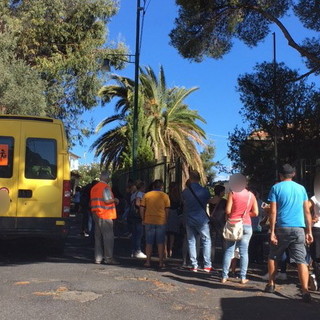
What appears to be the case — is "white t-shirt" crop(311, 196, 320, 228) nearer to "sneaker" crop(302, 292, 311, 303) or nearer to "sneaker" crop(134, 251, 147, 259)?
"sneaker" crop(302, 292, 311, 303)

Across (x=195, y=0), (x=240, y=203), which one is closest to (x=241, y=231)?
(x=240, y=203)

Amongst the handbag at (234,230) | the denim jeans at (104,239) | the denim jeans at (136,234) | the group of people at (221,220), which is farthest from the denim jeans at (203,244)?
the denim jeans at (136,234)

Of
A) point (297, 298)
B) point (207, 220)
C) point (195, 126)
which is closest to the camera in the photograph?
point (297, 298)

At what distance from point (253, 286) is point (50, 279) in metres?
3.06

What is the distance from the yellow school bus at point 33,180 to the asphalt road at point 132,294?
70 centimetres

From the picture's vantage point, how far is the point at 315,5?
11.3 m

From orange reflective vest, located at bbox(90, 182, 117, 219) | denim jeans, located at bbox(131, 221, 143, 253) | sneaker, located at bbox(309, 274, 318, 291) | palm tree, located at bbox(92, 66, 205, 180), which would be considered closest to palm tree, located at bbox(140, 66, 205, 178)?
palm tree, located at bbox(92, 66, 205, 180)

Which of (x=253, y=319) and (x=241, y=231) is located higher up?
(x=241, y=231)

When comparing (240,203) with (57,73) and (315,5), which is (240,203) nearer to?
(315,5)

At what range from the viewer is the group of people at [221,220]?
6.64 metres

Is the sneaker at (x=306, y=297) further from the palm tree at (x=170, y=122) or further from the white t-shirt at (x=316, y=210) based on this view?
the palm tree at (x=170, y=122)

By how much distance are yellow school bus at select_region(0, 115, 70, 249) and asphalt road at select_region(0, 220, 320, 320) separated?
70 centimetres

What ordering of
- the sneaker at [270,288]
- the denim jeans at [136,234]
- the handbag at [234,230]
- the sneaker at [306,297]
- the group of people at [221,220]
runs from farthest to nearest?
the denim jeans at [136,234] < the handbag at [234,230] < the sneaker at [270,288] < the group of people at [221,220] < the sneaker at [306,297]

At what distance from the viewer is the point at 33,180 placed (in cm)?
919
